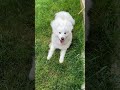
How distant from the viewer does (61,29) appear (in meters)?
1.33

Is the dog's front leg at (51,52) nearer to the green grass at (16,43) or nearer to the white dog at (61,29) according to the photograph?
the white dog at (61,29)

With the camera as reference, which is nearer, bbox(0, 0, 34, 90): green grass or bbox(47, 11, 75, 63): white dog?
bbox(47, 11, 75, 63): white dog

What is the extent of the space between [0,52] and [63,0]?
0.33 metres

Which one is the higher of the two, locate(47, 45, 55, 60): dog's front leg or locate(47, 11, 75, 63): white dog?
locate(47, 11, 75, 63): white dog

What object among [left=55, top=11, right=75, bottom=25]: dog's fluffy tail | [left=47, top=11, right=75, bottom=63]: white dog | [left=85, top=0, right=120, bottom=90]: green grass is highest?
[left=55, top=11, right=75, bottom=25]: dog's fluffy tail

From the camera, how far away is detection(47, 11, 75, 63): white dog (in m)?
1.33

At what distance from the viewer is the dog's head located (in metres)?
1.33

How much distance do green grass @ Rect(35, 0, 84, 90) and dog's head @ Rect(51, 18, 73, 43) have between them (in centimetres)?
2

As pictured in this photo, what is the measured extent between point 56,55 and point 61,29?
9 cm

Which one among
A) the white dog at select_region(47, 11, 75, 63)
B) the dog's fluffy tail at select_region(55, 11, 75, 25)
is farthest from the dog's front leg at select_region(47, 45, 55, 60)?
the dog's fluffy tail at select_region(55, 11, 75, 25)

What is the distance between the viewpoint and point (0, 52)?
1511 mm

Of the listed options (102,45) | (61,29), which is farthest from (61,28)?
(102,45)

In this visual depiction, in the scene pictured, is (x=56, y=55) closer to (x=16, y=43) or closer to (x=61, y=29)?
(x=61, y=29)

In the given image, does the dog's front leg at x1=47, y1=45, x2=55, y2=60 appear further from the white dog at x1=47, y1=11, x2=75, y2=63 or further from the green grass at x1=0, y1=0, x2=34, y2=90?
the green grass at x1=0, y1=0, x2=34, y2=90
